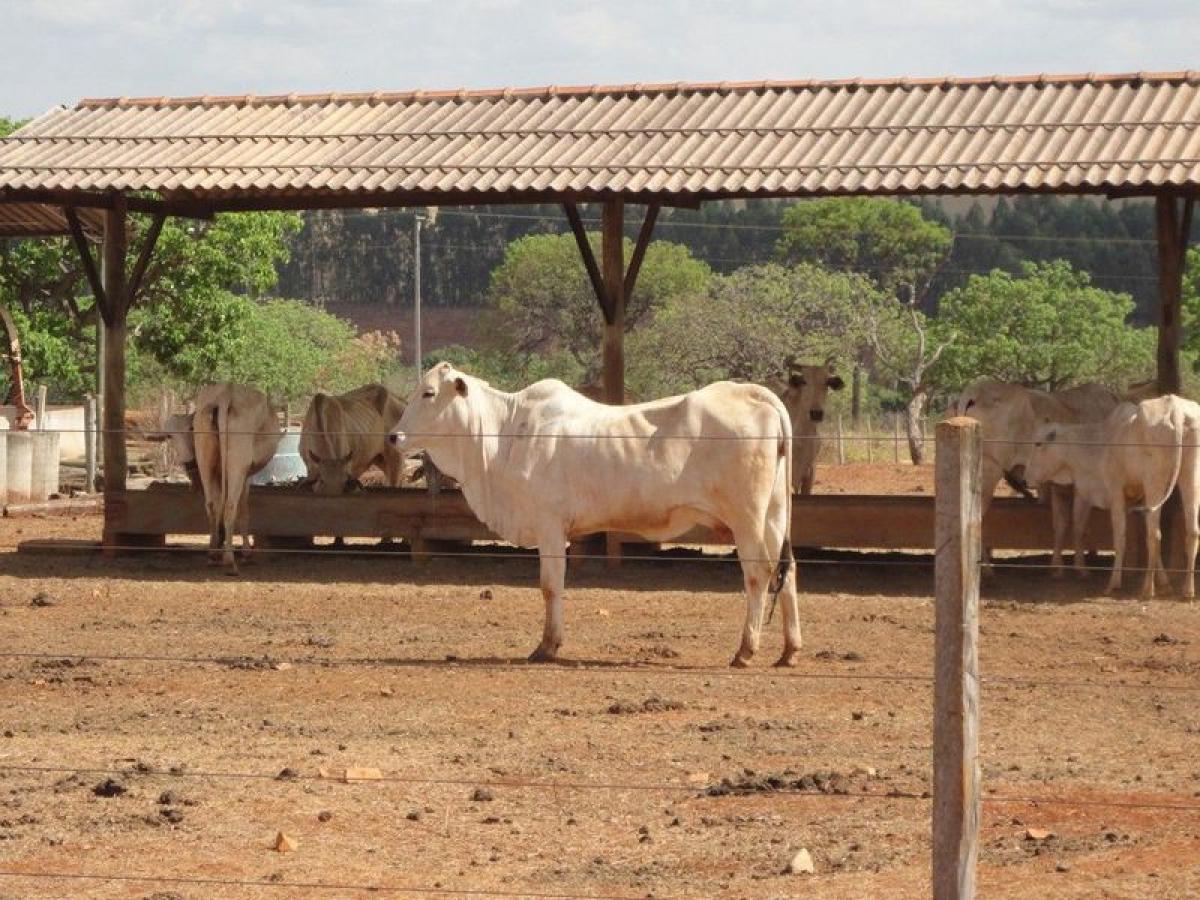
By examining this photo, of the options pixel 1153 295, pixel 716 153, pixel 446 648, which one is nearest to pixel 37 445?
pixel 716 153

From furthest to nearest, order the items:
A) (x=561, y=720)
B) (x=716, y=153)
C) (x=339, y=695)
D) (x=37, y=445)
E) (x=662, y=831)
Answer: (x=37, y=445), (x=716, y=153), (x=339, y=695), (x=561, y=720), (x=662, y=831)

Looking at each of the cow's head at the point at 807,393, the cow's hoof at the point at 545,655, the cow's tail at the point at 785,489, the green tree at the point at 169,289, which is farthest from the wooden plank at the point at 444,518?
the green tree at the point at 169,289

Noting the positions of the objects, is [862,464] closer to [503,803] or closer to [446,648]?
[446,648]

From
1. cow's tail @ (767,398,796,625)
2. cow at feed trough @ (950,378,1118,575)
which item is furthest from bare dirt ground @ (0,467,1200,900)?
cow at feed trough @ (950,378,1118,575)

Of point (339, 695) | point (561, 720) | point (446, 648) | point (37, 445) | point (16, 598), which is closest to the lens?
point (561, 720)

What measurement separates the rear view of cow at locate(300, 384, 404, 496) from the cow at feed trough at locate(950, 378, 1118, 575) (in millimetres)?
5322

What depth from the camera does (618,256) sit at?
57.5 feet

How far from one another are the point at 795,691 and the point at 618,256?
275 inches

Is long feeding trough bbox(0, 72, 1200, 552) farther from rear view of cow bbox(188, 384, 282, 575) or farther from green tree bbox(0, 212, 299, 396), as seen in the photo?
green tree bbox(0, 212, 299, 396)

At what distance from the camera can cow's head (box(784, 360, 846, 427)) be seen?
19.5 meters

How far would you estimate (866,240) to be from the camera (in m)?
73.7

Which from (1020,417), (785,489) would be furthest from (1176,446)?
(785,489)

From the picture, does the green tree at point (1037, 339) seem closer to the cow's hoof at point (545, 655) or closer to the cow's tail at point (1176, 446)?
the cow's tail at point (1176, 446)

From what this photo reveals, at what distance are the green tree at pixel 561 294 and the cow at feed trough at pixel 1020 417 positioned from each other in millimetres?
39728
